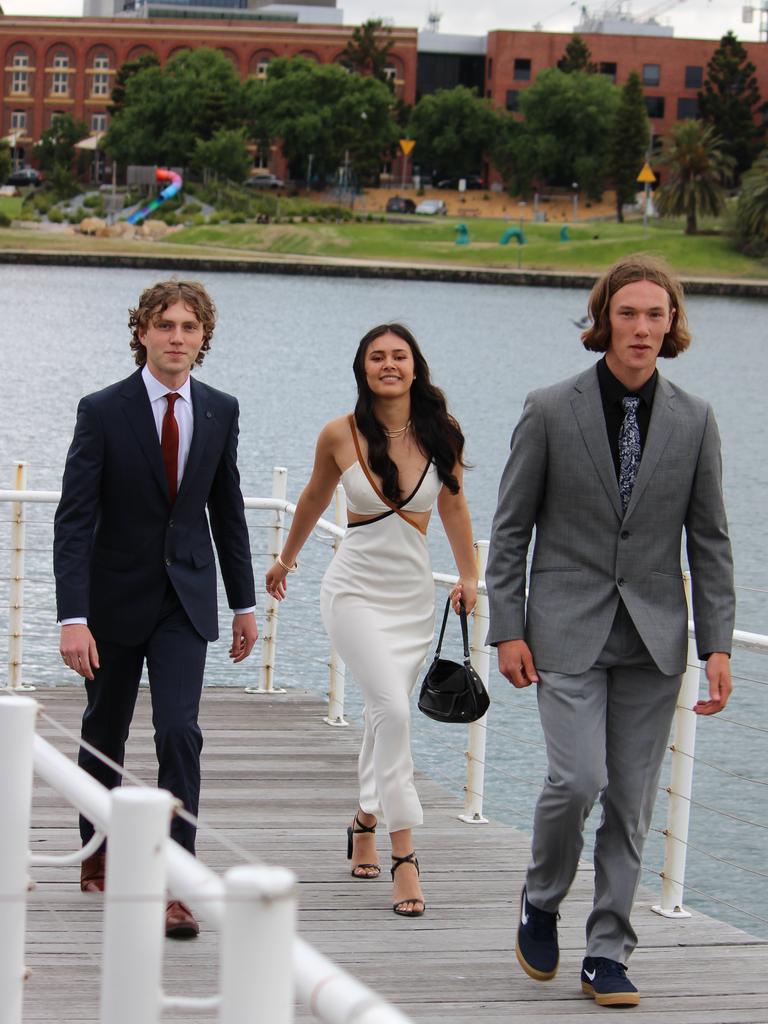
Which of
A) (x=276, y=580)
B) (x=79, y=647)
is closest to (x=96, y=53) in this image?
(x=276, y=580)

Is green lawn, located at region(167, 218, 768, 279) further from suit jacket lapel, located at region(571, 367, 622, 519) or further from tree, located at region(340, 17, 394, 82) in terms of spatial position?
suit jacket lapel, located at region(571, 367, 622, 519)

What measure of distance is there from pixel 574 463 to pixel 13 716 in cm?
245

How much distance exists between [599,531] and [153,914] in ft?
8.87

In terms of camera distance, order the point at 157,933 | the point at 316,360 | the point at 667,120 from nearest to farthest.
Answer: the point at 157,933, the point at 316,360, the point at 667,120

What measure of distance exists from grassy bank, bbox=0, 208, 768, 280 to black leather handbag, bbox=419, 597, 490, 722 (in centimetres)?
9033

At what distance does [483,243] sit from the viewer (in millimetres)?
103312

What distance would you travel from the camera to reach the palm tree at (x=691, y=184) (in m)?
96.8

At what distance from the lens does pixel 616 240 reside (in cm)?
9956

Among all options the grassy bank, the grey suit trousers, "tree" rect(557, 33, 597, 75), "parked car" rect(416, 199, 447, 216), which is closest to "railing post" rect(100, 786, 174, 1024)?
the grey suit trousers

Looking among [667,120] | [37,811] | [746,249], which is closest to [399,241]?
[746,249]

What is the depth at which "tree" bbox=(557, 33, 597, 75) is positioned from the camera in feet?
406

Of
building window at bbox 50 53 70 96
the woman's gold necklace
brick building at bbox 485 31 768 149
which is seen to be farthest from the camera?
building window at bbox 50 53 70 96

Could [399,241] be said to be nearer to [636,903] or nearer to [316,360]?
[316,360]

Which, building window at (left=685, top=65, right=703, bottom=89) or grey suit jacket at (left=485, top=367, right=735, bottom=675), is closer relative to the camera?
grey suit jacket at (left=485, top=367, right=735, bottom=675)
